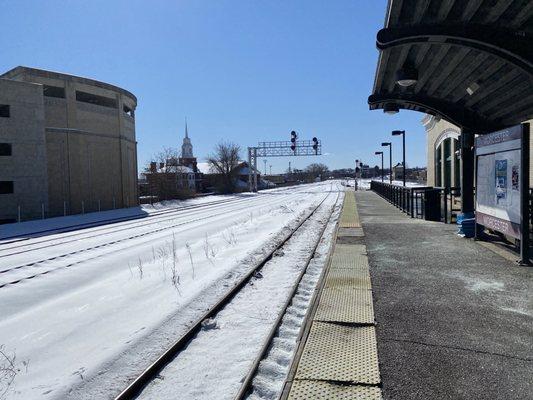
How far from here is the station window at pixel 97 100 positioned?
34.6 m

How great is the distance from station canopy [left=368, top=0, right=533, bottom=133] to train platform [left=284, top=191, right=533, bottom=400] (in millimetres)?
3608

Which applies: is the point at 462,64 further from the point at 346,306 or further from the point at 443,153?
the point at 443,153

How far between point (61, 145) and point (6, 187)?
5.18 m

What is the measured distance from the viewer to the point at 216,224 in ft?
64.0

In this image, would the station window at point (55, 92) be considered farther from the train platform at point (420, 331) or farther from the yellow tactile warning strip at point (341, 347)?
the yellow tactile warning strip at point (341, 347)

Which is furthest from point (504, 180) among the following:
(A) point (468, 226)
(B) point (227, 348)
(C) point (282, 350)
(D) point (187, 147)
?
(D) point (187, 147)

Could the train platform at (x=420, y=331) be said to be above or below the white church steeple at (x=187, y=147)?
below

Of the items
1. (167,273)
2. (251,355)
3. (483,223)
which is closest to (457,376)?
(251,355)

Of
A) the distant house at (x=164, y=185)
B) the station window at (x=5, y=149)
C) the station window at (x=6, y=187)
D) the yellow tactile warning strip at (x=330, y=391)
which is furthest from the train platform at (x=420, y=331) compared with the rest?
the distant house at (x=164, y=185)

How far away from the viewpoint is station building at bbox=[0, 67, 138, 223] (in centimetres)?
2641

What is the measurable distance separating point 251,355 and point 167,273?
4.80 meters

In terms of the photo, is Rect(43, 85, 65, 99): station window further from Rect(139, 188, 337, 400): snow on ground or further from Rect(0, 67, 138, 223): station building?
Rect(139, 188, 337, 400): snow on ground

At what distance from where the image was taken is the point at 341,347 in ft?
15.4

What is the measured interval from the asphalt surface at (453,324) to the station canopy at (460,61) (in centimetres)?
358
